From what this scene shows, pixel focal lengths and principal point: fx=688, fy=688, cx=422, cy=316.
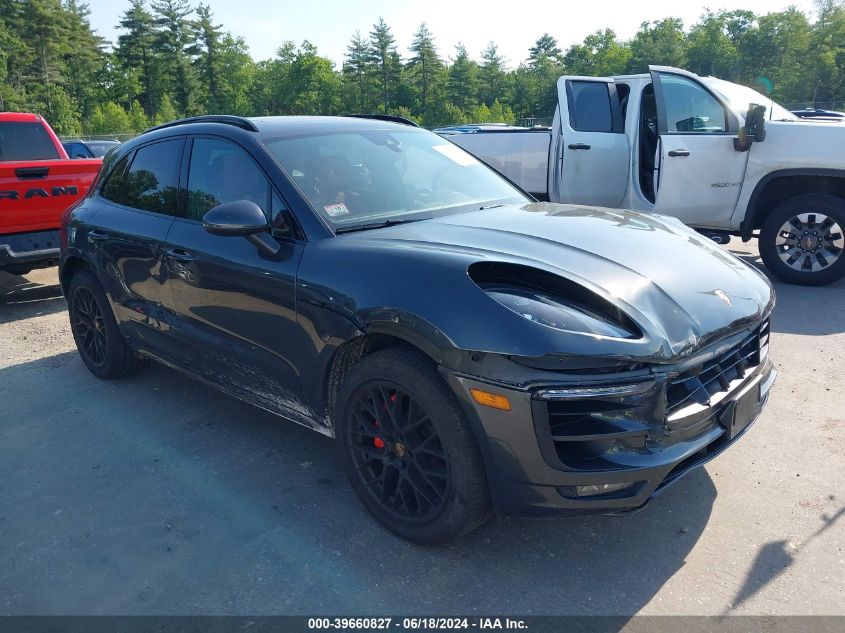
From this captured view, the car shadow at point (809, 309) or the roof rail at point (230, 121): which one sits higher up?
the roof rail at point (230, 121)

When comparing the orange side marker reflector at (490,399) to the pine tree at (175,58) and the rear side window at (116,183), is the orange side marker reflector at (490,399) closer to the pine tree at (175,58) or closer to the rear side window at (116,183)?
the rear side window at (116,183)

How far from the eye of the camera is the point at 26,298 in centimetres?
770

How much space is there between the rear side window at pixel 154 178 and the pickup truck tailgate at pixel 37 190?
291cm

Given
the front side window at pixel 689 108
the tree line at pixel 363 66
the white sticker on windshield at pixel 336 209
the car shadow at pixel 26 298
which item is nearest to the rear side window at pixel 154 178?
the white sticker on windshield at pixel 336 209

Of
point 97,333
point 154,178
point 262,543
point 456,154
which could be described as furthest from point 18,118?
point 262,543

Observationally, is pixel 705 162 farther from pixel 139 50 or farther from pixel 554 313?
pixel 139 50

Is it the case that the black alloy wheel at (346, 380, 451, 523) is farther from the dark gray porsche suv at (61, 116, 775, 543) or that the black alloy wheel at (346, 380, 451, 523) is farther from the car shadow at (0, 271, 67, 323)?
the car shadow at (0, 271, 67, 323)

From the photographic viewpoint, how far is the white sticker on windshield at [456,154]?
13.6ft

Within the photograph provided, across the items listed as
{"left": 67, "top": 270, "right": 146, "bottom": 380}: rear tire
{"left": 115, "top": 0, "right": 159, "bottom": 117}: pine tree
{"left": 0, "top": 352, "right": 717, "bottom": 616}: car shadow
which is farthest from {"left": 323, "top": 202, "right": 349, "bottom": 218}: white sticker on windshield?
{"left": 115, "top": 0, "right": 159, "bottom": 117}: pine tree

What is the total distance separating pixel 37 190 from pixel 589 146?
593cm

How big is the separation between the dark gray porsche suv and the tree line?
215 feet

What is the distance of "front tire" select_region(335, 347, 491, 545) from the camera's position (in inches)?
100

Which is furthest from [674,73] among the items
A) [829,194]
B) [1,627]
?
[1,627]

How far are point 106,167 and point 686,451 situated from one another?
432cm
